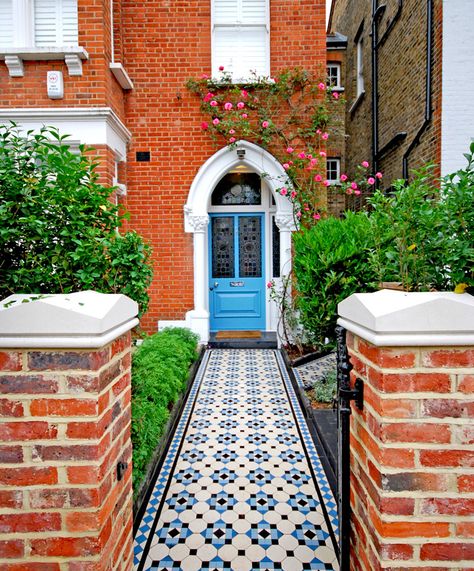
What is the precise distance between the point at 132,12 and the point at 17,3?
1850 millimetres

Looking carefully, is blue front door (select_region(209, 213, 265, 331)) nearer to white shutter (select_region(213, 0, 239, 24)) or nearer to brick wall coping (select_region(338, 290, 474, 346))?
white shutter (select_region(213, 0, 239, 24))

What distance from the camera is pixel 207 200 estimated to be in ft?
22.8

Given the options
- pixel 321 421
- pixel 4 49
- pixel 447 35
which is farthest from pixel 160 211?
pixel 447 35

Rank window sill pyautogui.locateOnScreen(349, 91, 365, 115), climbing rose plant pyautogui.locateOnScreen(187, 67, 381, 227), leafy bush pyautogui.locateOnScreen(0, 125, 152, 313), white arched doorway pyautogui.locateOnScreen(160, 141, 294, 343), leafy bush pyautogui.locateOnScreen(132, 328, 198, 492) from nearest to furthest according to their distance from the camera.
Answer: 1. leafy bush pyautogui.locateOnScreen(0, 125, 152, 313)
2. leafy bush pyautogui.locateOnScreen(132, 328, 198, 492)
3. climbing rose plant pyautogui.locateOnScreen(187, 67, 381, 227)
4. white arched doorway pyautogui.locateOnScreen(160, 141, 294, 343)
5. window sill pyautogui.locateOnScreen(349, 91, 365, 115)

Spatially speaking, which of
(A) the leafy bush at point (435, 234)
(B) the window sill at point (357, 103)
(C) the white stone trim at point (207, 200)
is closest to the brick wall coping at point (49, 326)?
(A) the leafy bush at point (435, 234)

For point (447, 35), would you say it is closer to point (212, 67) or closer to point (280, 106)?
point (280, 106)

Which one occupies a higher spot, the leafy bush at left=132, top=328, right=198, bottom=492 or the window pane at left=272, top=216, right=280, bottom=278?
the window pane at left=272, top=216, right=280, bottom=278

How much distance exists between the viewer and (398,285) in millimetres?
1822

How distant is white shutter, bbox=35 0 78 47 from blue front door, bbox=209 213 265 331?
12.2 feet

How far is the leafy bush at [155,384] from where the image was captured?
112 inches

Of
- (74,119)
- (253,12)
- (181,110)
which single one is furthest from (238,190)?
(74,119)

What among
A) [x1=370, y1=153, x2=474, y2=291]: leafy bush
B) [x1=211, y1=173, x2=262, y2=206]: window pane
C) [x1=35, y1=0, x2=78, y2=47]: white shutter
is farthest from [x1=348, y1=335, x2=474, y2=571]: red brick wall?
[x1=211, y1=173, x2=262, y2=206]: window pane

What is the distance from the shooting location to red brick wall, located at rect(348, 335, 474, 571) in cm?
130

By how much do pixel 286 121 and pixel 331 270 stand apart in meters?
3.71
